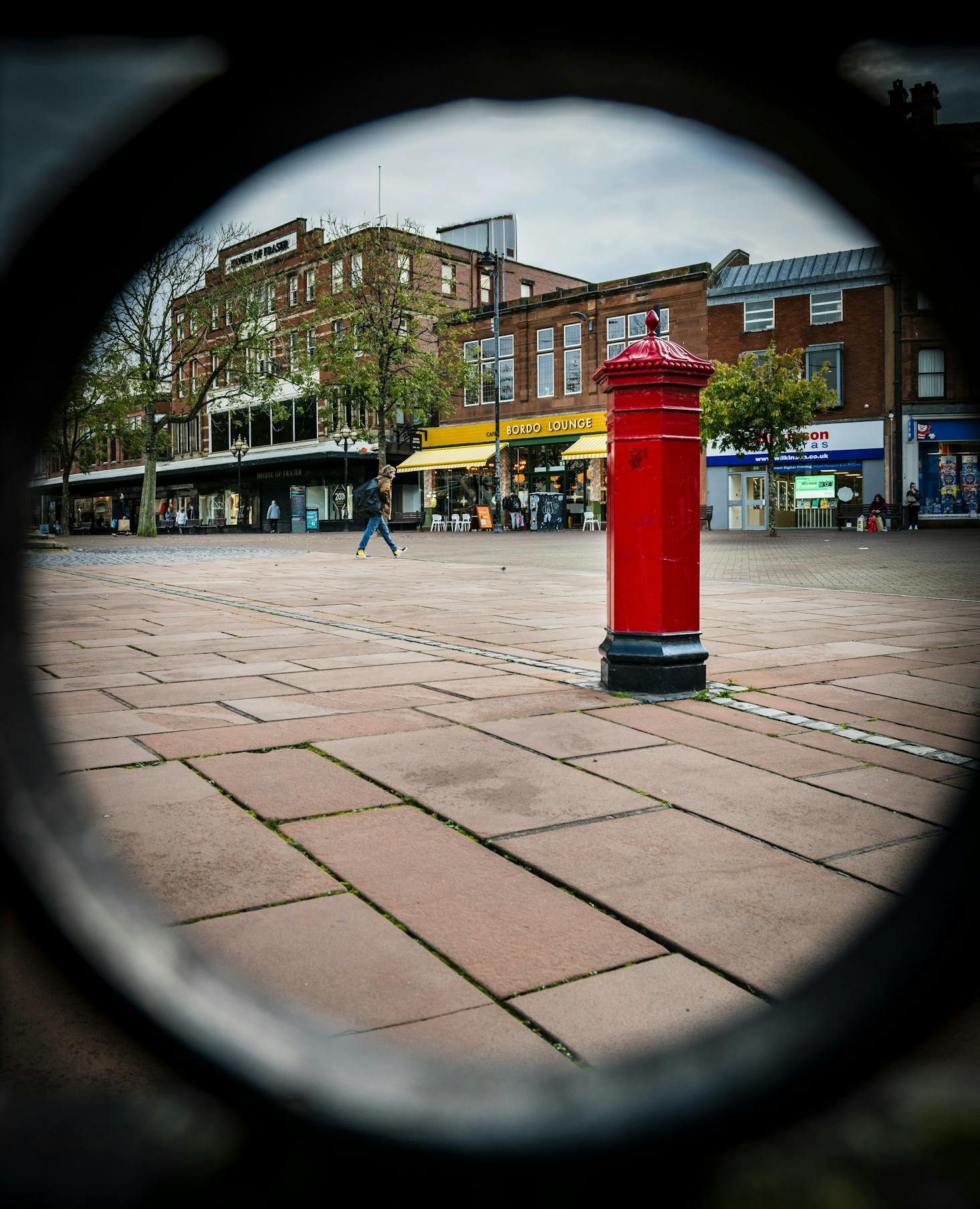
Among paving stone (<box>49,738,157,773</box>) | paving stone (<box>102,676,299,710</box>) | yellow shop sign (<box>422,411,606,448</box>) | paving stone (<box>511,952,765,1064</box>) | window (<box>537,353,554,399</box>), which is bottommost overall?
paving stone (<box>511,952,765,1064</box>)

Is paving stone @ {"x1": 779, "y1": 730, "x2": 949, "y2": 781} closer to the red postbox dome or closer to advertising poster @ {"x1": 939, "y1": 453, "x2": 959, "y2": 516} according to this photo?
advertising poster @ {"x1": 939, "y1": 453, "x2": 959, "y2": 516}

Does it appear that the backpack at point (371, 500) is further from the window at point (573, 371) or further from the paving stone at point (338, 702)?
the window at point (573, 371)

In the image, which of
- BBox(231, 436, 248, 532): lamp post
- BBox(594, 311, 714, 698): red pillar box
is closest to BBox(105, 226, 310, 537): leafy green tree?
BBox(231, 436, 248, 532): lamp post

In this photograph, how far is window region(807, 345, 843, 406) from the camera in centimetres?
3181

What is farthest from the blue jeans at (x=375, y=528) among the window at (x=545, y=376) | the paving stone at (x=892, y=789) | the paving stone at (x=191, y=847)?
the window at (x=545, y=376)

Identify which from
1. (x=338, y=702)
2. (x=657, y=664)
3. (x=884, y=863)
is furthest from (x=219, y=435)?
(x=884, y=863)

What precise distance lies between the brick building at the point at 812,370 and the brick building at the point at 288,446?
33.4 ft

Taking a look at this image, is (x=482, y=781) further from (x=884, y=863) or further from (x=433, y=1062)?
(x=433, y=1062)

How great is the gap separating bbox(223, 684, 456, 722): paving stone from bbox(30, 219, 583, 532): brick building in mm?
25598

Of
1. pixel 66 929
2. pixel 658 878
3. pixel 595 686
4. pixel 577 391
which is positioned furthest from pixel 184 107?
pixel 577 391

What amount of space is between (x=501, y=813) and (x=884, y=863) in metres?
1.00

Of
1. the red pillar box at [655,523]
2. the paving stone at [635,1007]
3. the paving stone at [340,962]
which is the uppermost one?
the red pillar box at [655,523]

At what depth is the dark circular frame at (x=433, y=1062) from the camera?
2.48 feet

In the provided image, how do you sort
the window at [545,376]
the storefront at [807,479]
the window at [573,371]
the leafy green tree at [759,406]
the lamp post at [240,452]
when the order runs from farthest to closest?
the lamp post at [240,452] → the window at [545,376] → the window at [573,371] → the storefront at [807,479] → the leafy green tree at [759,406]
